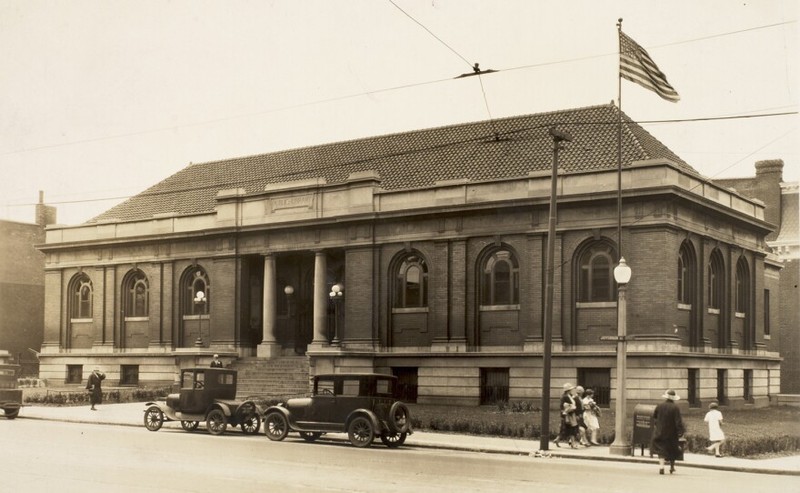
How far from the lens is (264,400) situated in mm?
32719

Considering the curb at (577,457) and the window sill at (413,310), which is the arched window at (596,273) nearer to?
the window sill at (413,310)

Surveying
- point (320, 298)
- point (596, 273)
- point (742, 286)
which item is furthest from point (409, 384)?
point (742, 286)

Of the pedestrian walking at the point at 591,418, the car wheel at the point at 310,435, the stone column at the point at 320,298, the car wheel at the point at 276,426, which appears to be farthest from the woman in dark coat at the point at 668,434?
the stone column at the point at 320,298

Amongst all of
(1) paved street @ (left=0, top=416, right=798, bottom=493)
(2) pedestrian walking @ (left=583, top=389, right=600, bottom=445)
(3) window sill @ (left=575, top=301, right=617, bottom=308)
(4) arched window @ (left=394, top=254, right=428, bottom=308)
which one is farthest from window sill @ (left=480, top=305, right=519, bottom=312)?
(1) paved street @ (left=0, top=416, right=798, bottom=493)

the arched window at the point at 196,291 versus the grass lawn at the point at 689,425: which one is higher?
the arched window at the point at 196,291

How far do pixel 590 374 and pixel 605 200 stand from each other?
6.41 m

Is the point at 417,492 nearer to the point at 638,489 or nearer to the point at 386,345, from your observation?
the point at 638,489

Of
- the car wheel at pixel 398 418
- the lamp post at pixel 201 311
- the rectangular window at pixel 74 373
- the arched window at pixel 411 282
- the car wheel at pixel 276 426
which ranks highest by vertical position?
the arched window at pixel 411 282

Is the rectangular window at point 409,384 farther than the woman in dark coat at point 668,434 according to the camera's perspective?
Yes

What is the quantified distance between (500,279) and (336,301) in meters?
8.92

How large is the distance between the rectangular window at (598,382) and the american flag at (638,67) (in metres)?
12.9

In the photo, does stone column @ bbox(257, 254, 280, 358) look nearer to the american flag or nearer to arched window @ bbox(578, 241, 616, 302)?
arched window @ bbox(578, 241, 616, 302)

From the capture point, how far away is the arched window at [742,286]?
39.2 meters

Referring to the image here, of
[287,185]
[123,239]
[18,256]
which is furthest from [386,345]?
[18,256]
